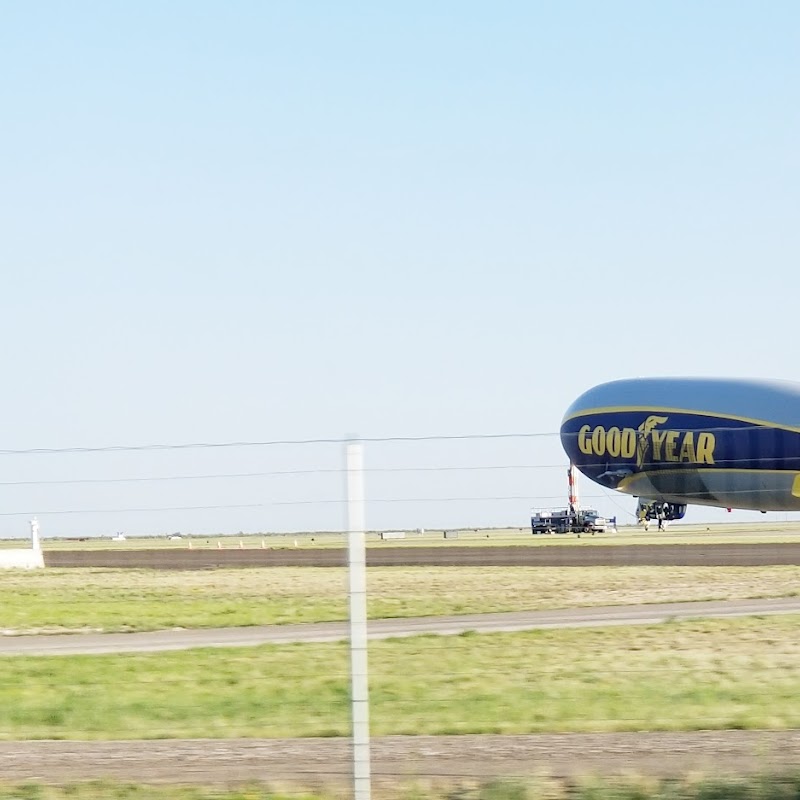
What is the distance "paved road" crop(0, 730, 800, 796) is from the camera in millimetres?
10008

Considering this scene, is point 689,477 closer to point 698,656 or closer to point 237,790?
point 698,656

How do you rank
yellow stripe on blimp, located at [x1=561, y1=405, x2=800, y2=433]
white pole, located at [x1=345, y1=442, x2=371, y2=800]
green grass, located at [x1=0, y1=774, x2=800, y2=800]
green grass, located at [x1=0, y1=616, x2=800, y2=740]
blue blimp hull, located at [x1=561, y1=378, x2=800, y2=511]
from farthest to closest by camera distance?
yellow stripe on blimp, located at [x1=561, y1=405, x2=800, y2=433] < blue blimp hull, located at [x1=561, y1=378, x2=800, y2=511] < green grass, located at [x1=0, y1=616, x2=800, y2=740] < green grass, located at [x1=0, y1=774, x2=800, y2=800] < white pole, located at [x1=345, y1=442, x2=371, y2=800]

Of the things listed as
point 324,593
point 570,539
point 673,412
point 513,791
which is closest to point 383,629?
point 324,593

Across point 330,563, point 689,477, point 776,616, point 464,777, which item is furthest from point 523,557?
point 464,777

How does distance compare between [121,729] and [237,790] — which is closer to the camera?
[237,790]

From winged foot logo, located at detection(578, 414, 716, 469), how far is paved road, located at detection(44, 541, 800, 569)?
14.3 metres

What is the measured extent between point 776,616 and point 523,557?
71.2 ft

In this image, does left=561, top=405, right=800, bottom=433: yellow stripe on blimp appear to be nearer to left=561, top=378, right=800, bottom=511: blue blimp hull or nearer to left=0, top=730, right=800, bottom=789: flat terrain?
left=561, top=378, right=800, bottom=511: blue blimp hull

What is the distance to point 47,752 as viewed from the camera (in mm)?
11531

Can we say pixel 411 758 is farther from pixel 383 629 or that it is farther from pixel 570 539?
→ pixel 570 539

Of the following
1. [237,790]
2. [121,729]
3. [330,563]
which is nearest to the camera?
[237,790]

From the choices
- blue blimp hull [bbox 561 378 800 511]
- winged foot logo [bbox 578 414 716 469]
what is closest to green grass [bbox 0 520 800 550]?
blue blimp hull [bbox 561 378 800 511]

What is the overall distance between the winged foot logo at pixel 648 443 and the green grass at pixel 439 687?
128 ft

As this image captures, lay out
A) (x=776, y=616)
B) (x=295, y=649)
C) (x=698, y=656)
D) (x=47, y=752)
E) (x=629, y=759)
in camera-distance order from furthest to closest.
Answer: (x=776, y=616) < (x=295, y=649) < (x=698, y=656) < (x=47, y=752) < (x=629, y=759)
